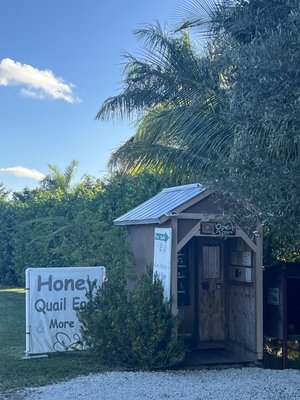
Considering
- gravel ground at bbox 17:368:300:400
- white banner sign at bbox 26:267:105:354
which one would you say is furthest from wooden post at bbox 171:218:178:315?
white banner sign at bbox 26:267:105:354

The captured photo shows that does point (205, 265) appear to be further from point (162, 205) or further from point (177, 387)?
point (177, 387)

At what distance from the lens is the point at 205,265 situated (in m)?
11.1

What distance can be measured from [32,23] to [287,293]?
7832 millimetres

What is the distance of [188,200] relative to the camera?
9.51m

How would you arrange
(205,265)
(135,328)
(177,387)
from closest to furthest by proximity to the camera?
1. (177,387)
2. (135,328)
3. (205,265)

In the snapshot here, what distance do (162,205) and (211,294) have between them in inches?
84.3

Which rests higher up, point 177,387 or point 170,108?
point 170,108

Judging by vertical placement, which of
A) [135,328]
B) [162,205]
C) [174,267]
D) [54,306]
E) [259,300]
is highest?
[162,205]

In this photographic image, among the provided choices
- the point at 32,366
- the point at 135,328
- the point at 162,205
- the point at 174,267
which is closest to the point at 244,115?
the point at 174,267

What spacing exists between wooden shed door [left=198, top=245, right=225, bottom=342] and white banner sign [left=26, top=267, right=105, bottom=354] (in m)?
2.03

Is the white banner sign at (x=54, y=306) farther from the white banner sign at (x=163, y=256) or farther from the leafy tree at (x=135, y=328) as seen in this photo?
the white banner sign at (x=163, y=256)

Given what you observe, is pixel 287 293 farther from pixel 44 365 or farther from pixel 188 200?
pixel 44 365

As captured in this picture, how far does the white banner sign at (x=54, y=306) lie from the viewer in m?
9.98

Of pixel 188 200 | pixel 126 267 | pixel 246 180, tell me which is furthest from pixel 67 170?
pixel 246 180
